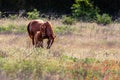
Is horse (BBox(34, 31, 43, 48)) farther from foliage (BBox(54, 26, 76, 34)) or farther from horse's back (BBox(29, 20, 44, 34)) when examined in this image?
foliage (BBox(54, 26, 76, 34))

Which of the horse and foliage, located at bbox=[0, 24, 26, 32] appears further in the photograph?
foliage, located at bbox=[0, 24, 26, 32]

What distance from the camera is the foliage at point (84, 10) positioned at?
101 feet

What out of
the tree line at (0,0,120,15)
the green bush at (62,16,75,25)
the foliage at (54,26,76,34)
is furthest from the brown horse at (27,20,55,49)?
the tree line at (0,0,120,15)

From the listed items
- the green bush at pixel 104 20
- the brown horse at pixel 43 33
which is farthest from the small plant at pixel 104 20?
the brown horse at pixel 43 33

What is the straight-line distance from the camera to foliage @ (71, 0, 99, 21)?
1214 inches

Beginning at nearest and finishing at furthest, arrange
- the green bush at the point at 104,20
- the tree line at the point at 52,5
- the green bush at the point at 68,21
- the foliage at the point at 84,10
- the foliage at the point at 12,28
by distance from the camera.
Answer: the foliage at the point at 12,28 < the green bush at the point at 68,21 < the green bush at the point at 104,20 < the foliage at the point at 84,10 < the tree line at the point at 52,5

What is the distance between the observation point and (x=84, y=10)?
1231 inches

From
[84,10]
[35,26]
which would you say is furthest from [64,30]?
[84,10]

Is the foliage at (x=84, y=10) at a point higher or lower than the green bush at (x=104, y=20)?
lower

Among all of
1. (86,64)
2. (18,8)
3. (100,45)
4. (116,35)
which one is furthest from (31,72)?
(18,8)

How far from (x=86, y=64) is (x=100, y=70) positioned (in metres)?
0.45

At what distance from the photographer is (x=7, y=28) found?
73.5ft

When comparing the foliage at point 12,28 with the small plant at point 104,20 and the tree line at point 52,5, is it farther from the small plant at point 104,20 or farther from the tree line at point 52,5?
the tree line at point 52,5

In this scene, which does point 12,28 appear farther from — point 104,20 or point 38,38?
point 38,38
